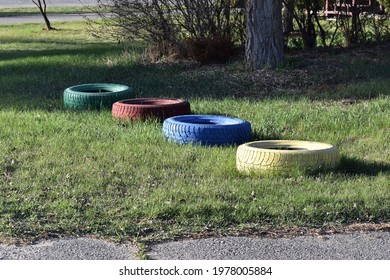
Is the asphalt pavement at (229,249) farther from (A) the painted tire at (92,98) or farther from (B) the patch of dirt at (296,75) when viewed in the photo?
(B) the patch of dirt at (296,75)

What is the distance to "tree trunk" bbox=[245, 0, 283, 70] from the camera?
10969 millimetres

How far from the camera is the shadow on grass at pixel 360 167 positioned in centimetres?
655

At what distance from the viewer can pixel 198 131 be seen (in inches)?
286

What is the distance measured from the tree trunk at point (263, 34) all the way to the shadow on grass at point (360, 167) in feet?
14.1

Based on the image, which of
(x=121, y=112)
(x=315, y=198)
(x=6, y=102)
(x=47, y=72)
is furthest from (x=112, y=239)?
(x=47, y=72)

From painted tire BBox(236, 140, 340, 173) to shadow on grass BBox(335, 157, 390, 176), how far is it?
5.1 inches

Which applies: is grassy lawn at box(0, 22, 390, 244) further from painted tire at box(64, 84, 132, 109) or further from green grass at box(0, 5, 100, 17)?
green grass at box(0, 5, 100, 17)

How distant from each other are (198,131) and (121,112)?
1397mm

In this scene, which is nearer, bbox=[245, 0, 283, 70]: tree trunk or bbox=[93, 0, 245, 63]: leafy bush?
bbox=[245, 0, 283, 70]: tree trunk

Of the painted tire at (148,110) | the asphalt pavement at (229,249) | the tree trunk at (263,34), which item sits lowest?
the asphalt pavement at (229,249)

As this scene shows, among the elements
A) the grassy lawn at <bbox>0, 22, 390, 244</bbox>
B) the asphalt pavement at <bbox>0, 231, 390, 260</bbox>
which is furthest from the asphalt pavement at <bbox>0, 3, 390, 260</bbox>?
the grassy lawn at <bbox>0, 22, 390, 244</bbox>

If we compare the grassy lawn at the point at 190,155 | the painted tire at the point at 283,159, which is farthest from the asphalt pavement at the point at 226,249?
the painted tire at the point at 283,159

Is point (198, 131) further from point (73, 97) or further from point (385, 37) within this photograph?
point (385, 37)

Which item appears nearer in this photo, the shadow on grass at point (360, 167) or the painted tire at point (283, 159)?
the painted tire at point (283, 159)
